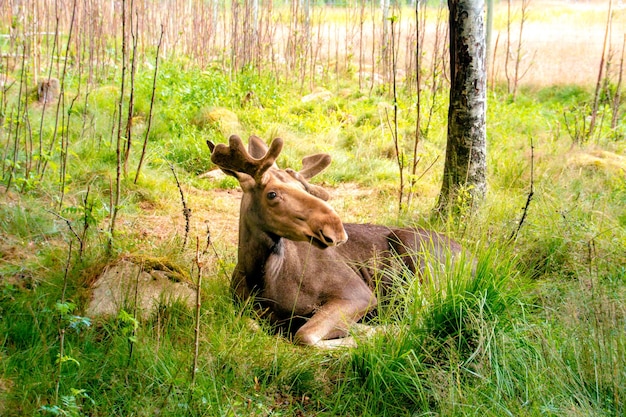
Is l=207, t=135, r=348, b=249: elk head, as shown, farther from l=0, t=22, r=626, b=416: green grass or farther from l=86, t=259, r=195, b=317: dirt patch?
l=86, t=259, r=195, b=317: dirt patch

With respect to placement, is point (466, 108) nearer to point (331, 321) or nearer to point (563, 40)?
point (331, 321)

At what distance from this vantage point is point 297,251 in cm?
612

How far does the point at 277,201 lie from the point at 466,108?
2741 millimetres

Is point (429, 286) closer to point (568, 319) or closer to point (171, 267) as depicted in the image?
point (568, 319)

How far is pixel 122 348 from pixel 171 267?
1.26m

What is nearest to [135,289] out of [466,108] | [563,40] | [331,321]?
Answer: [331,321]

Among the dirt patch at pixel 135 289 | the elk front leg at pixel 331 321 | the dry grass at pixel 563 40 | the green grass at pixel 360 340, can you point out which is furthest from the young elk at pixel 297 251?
the dry grass at pixel 563 40

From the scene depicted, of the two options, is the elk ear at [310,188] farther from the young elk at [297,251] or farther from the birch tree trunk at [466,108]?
the birch tree trunk at [466,108]

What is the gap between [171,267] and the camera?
5730mm

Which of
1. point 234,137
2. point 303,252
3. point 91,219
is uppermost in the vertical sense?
point 234,137

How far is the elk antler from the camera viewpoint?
5.45 meters

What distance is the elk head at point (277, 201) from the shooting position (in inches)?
204

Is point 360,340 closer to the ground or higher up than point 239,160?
closer to the ground

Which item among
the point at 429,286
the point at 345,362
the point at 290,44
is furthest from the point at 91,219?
the point at 290,44
